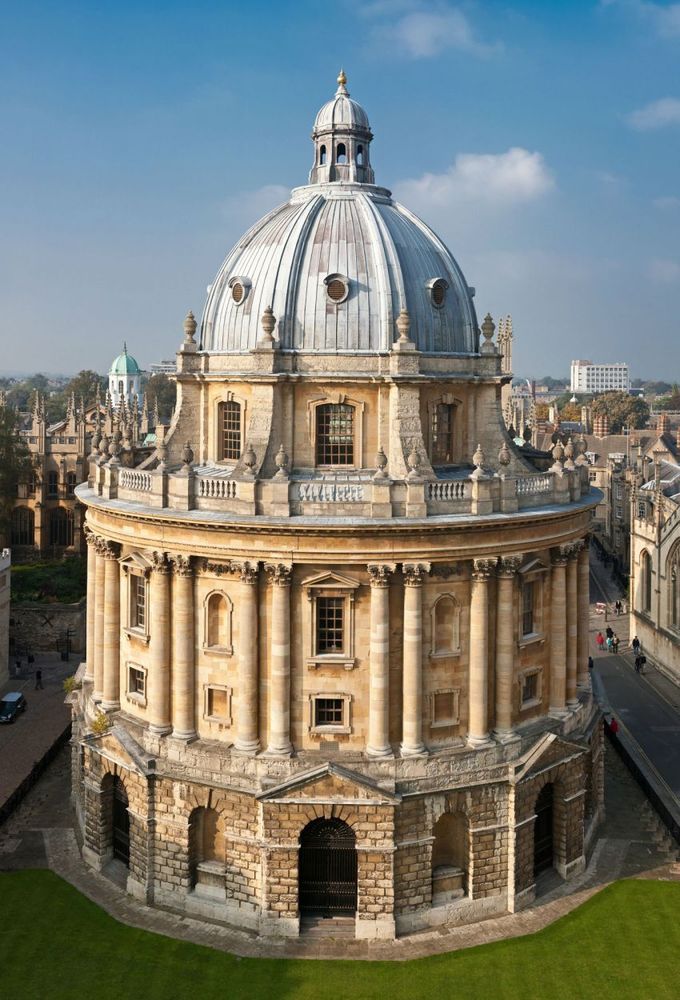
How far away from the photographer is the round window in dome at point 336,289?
133ft

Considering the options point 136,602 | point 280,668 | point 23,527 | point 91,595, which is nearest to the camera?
point 280,668

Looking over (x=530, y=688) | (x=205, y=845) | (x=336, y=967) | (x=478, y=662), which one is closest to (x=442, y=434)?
(x=478, y=662)

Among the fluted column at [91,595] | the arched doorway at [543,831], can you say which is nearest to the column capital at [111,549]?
the fluted column at [91,595]

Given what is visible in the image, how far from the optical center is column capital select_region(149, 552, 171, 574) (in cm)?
3900

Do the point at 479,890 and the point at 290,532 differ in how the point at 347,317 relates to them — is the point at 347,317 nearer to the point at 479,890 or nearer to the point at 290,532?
the point at 290,532

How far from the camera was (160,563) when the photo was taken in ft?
128

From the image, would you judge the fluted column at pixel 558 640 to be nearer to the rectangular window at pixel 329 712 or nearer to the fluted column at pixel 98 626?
the rectangular window at pixel 329 712

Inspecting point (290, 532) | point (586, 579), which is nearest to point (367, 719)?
point (290, 532)

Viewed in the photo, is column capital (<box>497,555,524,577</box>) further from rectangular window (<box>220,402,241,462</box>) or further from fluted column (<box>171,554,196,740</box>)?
fluted column (<box>171,554,196,740</box>)

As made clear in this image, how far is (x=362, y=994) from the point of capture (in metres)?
33.7

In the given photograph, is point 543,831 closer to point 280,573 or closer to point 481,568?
point 481,568

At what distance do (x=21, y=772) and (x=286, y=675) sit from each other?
21.2 m

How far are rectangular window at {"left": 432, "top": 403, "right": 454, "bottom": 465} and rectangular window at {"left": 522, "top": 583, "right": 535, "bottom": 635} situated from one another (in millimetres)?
6155

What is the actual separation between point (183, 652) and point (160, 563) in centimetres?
351
